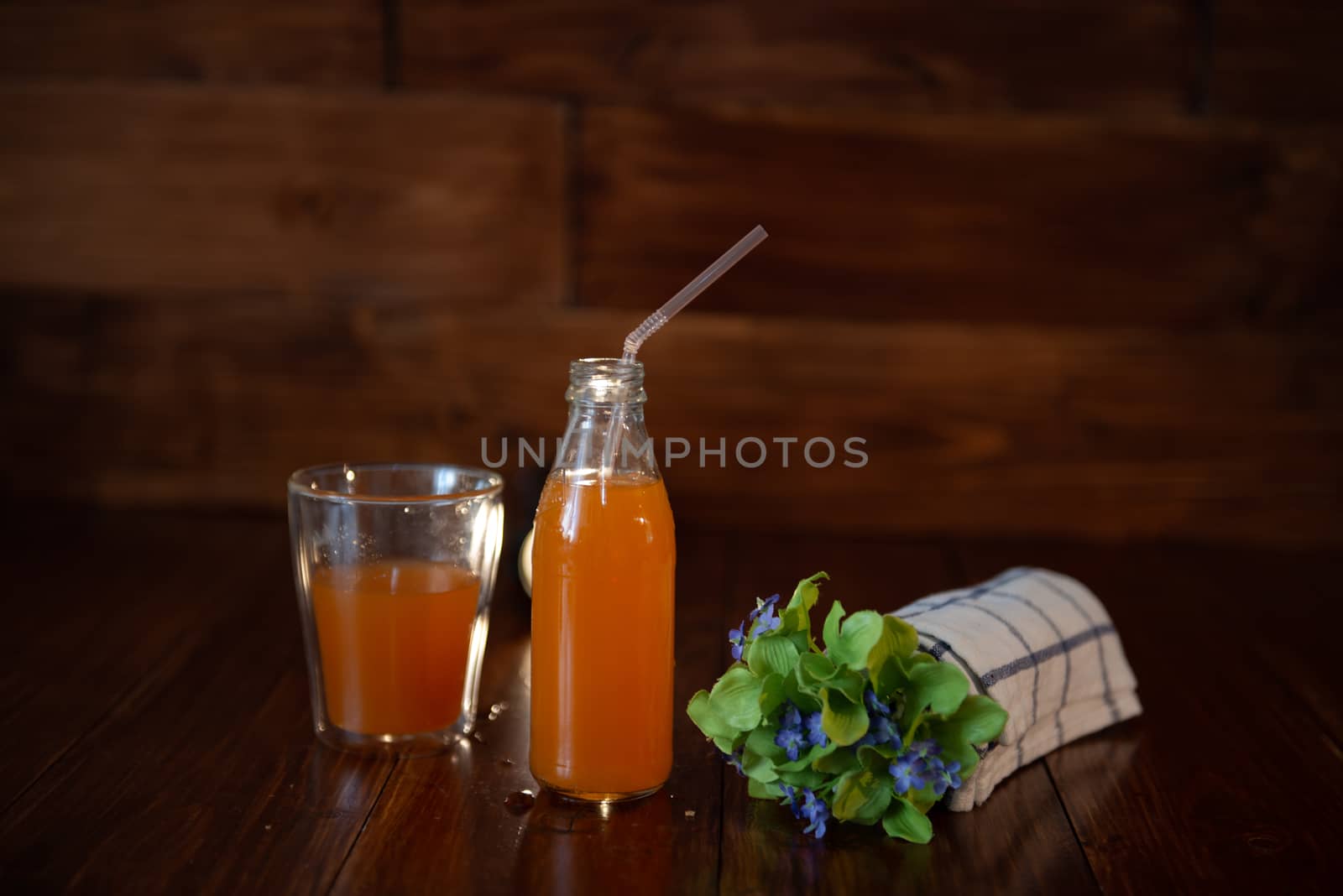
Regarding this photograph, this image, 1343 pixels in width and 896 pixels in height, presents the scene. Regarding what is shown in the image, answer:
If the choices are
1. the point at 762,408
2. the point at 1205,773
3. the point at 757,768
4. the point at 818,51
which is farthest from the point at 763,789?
the point at 818,51

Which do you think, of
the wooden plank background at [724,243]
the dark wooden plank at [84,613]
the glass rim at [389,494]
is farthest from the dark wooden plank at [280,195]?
the glass rim at [389,494]

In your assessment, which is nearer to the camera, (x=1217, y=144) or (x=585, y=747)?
(x=585, y=747)

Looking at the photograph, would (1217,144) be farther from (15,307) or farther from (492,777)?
(15,307)

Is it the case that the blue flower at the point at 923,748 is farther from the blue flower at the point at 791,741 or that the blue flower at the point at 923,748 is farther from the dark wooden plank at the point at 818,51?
the dark wooden plank at the point at 818,51

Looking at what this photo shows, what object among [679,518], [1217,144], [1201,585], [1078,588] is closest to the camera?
[1078,588]

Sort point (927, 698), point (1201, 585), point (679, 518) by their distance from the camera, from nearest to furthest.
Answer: point (927, 698), point (1201, 585), point (679, 518)

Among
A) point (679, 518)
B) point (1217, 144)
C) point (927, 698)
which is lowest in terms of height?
point (679, 518)

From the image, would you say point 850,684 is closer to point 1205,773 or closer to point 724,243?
point 1205,773

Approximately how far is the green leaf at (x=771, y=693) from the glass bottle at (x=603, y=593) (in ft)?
0.23

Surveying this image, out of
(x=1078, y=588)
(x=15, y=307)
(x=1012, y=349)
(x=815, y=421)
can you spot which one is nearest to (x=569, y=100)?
(x=815, y=421)

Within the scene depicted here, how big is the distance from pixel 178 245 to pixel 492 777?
1121 millimetres

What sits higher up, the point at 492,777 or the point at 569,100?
the point at 569,100

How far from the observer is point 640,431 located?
2.57ft

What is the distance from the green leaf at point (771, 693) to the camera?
→ 753 mm
